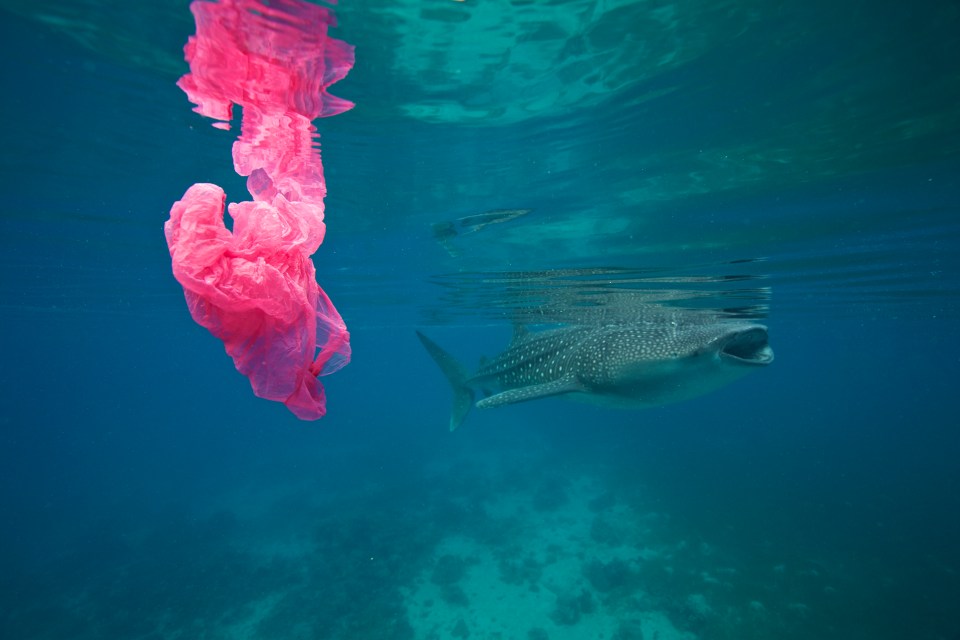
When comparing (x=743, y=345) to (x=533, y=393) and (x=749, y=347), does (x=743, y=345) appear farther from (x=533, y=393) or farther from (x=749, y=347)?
(x=533, y=393)

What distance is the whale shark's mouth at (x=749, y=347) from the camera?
5434 millimetres

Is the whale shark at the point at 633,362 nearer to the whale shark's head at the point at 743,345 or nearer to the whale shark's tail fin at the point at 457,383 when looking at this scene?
the whale shark's head at the point at 743,345

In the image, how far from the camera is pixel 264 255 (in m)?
2.69

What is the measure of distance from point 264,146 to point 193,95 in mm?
1476

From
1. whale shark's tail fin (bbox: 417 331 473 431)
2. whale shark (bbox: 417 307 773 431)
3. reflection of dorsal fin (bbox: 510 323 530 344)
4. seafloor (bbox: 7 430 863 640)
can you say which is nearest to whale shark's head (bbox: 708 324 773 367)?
whale shark (bbox: 417 307 773 431)

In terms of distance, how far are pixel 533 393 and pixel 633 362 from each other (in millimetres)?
1694

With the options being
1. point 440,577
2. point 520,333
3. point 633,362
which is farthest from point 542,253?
point 440,577

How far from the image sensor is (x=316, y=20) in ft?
16.1

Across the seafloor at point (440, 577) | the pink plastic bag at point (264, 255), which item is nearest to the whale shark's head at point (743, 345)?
the pink plastic bag at point (264, 255)

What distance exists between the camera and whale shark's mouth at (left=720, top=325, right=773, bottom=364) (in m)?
5.43

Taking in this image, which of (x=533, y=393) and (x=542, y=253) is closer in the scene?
(x=533, y=393)

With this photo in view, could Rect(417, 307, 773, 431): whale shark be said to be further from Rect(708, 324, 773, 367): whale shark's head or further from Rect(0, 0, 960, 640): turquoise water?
Rect(0, 0, 960, 640): turquoise water

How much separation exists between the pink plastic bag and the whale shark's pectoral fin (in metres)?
2.84

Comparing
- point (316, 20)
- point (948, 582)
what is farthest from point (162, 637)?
point (948, 582)
